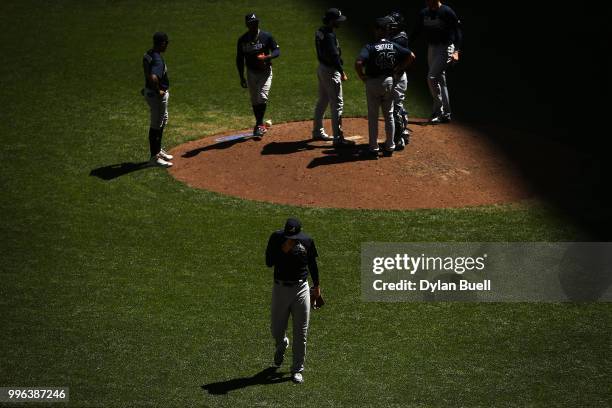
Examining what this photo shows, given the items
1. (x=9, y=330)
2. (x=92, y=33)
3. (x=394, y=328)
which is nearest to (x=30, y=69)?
(x=92, y=33)

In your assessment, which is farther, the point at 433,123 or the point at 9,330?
the point at 433,123

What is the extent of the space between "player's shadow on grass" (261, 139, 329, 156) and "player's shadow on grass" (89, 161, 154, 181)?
69.3 inches

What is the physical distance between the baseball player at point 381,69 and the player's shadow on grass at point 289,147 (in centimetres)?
112

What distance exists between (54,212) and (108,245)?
4.46 feet

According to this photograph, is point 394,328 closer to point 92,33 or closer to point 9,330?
point 9,330

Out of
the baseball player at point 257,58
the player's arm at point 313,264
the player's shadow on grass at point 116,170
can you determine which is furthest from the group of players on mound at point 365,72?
the player's arm at point 313,264

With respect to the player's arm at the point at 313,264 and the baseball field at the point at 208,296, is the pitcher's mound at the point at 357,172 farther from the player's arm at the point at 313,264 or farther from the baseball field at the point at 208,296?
the player's arm at the point at 313,264

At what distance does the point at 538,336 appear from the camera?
408 inches

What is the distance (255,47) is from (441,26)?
297 centimetres

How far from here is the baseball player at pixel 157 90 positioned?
14.2 metres

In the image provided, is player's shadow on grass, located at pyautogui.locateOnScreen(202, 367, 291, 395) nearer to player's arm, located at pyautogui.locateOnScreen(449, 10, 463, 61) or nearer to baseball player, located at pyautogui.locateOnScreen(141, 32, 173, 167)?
baseball player, located at pyautogui.locateOnScreen(141, 32, 173, 167)

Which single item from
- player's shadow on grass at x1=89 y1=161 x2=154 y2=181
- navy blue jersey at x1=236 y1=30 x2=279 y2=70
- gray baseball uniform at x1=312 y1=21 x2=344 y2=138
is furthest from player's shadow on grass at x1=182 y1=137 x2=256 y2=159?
gray baseball uniform at x1=312 y1=21 x2=344 y2=138

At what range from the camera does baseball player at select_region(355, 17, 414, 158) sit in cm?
1405

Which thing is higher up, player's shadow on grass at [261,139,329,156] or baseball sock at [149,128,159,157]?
baseball sock at [149,128,159,157]
